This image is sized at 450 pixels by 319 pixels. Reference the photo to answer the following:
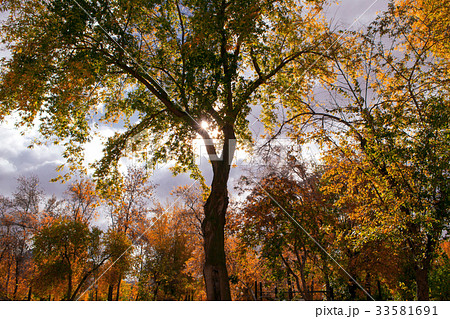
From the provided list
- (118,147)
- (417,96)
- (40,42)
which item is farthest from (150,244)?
(417,96)

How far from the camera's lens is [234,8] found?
693cm

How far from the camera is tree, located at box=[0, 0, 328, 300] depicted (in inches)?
252

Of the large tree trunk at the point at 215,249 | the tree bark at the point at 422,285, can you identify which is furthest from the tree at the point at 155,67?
the tree bark at the point at 422,285

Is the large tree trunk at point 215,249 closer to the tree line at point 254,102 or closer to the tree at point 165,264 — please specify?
the tree line at point 254,102

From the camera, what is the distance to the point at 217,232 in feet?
20.9

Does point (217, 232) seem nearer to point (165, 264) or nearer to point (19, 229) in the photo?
point (165, 264)

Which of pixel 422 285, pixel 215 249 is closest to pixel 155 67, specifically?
pixel 215 249

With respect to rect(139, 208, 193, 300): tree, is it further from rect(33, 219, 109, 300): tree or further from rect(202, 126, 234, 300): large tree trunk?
rect(202, 126, 234, 300): large tree trunk

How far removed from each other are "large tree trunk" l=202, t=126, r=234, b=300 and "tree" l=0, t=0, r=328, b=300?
0.02 meters

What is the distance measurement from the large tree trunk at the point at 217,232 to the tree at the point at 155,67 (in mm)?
22

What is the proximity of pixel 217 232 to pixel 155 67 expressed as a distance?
17.1ft

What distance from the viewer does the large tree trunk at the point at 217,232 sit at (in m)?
5.87

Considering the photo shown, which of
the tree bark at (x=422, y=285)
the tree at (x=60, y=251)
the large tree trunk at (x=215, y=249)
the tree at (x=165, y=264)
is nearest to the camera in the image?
the large tree trunk at (x=215, y=249)

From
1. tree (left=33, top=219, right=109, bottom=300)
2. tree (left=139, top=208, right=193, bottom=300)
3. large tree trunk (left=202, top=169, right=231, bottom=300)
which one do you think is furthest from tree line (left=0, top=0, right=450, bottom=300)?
tree (left=139, top=208, right=193, bottom=300)
